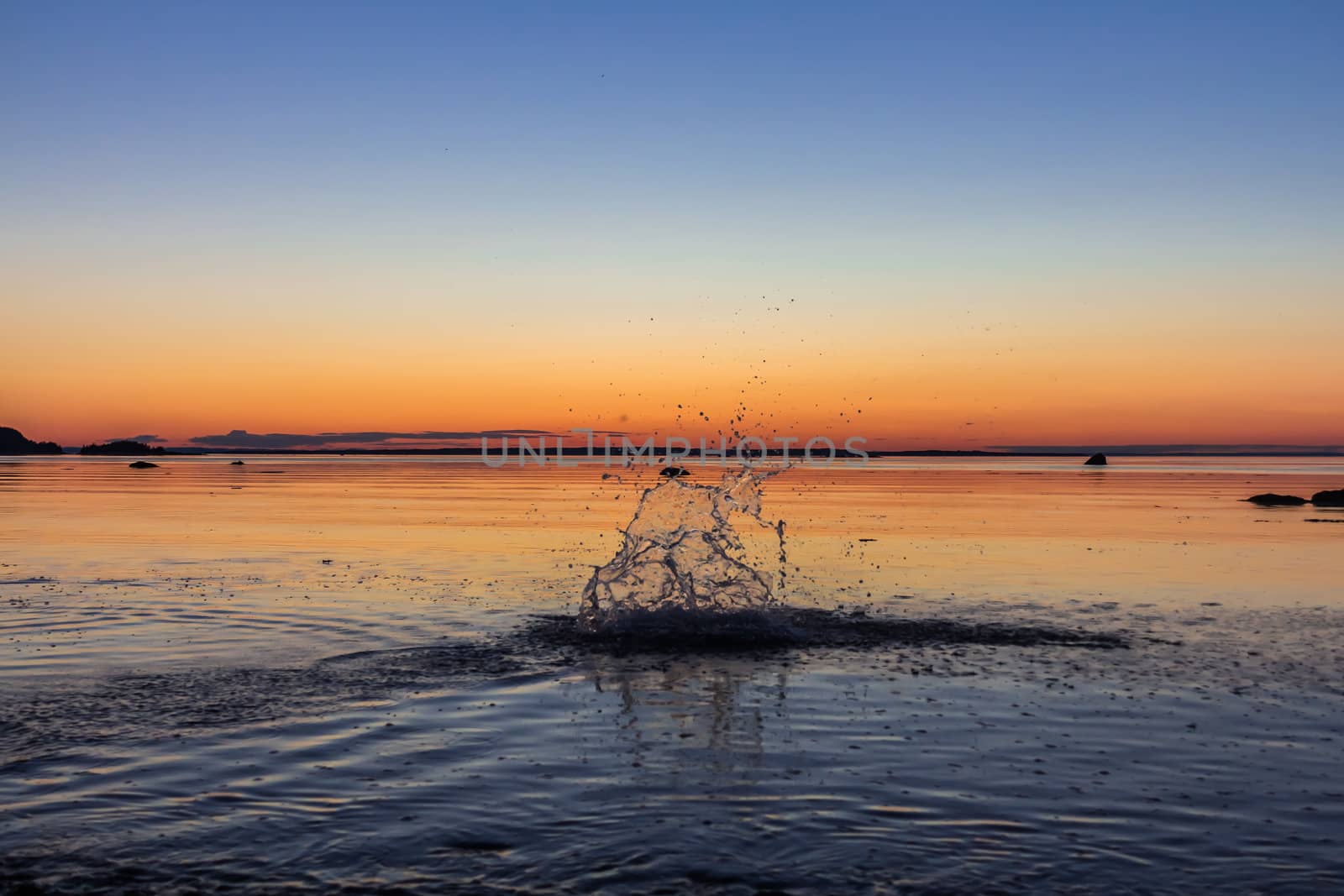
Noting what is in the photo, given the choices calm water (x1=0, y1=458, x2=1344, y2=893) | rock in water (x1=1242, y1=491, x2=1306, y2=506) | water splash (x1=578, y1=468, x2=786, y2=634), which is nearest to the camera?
calm water (x1=0, y1=458, x2=1344, y2=893)

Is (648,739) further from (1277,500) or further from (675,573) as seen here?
(1277,500)

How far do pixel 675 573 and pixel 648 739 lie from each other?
8.69m

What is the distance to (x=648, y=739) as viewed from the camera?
11453mm

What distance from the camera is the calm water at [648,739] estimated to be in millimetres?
8055

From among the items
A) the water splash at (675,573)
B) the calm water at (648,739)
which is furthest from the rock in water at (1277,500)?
the water splash at (675,573)

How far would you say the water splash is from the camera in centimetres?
1894

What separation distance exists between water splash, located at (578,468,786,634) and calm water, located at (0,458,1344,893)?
1.50 meters

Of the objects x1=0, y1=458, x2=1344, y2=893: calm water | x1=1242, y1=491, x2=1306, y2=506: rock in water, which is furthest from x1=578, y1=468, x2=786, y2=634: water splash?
x1=1242, y1=491, x2=1306, y2=506: rock in water

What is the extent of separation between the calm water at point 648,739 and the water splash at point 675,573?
1504 mm

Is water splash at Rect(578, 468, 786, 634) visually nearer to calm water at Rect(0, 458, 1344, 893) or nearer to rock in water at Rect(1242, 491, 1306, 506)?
calm water at Rect(0, 458, 1344, 893)

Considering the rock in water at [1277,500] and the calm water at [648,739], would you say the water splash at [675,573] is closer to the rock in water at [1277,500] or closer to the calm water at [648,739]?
the calm water at [648,739]

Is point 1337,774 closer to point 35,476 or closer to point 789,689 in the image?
point 789,689

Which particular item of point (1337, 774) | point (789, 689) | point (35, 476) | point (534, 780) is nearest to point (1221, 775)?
point (1337, 774)

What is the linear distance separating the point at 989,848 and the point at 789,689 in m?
5.75
